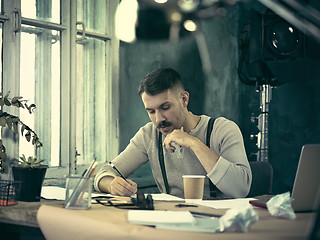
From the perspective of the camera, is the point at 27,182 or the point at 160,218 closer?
the point at 160,218

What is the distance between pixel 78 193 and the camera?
4.01ft

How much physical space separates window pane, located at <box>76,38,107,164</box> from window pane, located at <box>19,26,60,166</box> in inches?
8.8

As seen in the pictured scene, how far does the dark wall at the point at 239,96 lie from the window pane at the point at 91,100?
1.84 ft

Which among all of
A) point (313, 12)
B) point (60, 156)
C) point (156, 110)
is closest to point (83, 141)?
point (60, 156)

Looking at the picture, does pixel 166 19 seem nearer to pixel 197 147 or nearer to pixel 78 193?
pixel 78 193

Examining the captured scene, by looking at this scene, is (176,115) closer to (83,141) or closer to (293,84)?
(83,141)

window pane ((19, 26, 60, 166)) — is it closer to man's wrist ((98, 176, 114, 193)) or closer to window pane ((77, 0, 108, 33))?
window pane ((77, 0, 108, 33))

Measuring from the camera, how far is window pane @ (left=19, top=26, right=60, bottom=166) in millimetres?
2527

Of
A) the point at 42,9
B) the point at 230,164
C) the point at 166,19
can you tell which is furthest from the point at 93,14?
the point at 166,19

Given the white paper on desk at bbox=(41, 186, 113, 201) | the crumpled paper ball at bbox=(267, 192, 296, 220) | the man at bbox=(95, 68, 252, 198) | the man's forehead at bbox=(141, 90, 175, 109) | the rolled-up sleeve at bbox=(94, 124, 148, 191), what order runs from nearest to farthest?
the crumpled paper ball at bbox=(267, 192, 296, 220) < the white paper on desk at bbox=(41, 186, 113, 201) < the man at bbox=(95, 68, 252, 198) < the man's forehead at bbox=(141, 90, 175, 109) < the rolled-up sleeve at bbox=(94, 124, 148, 191)

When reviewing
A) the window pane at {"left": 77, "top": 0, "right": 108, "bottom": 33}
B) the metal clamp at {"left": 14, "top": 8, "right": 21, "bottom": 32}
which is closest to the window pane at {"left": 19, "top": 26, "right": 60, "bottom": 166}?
the metal clamp at {"left": 14, "top": 8, "right": 21, "bottom": 32}

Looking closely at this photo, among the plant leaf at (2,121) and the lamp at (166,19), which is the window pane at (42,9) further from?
the lamp at (166,19)

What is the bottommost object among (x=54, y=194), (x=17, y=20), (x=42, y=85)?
(x=54, y=194)

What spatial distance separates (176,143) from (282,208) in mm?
942
